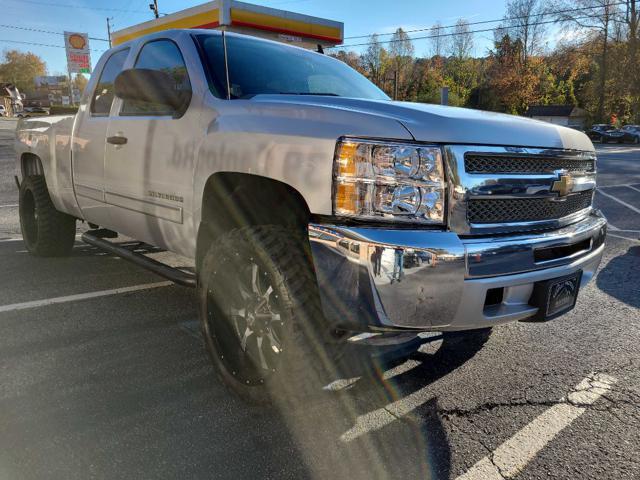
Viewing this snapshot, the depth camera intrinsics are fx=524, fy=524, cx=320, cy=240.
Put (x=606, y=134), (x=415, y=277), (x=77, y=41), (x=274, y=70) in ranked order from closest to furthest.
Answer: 1. (x=415, y=277)
2. (x=274, y=70)
3. (x=606, y=134)
4. (x=77, y=41)

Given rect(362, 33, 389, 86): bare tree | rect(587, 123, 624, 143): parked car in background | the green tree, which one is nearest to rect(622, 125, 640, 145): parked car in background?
rect(587, 123, 624, 143): parked car in background

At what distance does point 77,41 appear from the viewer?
143ft

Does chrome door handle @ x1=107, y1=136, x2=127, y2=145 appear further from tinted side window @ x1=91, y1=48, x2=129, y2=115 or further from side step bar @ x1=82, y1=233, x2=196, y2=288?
side step bar @ x1=82, y1=233, x2=196, y2=288

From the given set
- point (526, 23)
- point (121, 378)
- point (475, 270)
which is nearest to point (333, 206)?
point (475, 270)

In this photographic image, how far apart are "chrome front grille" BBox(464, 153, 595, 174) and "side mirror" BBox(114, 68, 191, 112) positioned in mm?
1702

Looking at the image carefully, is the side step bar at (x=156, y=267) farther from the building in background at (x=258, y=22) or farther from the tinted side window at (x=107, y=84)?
the building in background at (x=258, y=22)

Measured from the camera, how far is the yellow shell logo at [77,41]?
43.0 meters

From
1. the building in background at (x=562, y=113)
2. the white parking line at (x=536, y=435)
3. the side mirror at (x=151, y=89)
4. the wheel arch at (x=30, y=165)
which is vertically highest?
the building in background at (x=562, y=113)

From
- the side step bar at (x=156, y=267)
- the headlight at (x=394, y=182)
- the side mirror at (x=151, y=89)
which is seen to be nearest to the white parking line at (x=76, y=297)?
the side step bar at (x=156, y=267)

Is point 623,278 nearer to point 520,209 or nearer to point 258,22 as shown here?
point 520,209

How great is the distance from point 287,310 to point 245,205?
709 millimetres

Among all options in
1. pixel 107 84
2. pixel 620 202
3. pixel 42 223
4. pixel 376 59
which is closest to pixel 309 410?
pixel 107 84

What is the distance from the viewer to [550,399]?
9.27 ft

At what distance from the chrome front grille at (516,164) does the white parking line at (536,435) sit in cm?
123
